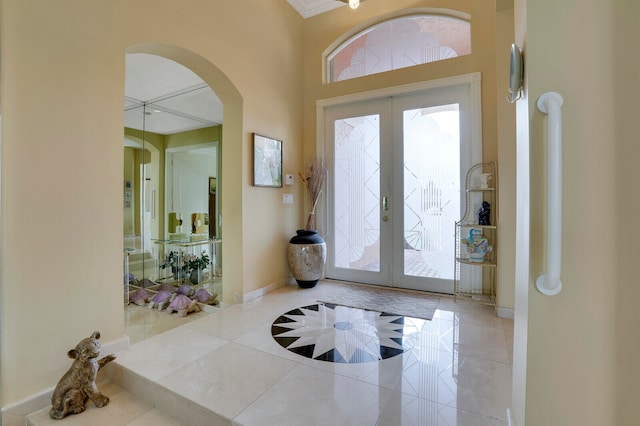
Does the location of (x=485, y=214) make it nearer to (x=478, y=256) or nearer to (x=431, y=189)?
(x=478, y=256)

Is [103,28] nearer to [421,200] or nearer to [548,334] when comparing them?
[548,334]

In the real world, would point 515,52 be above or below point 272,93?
below

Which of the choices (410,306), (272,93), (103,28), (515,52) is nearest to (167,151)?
(272,93)

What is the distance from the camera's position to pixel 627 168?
802mm

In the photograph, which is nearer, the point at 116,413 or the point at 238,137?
the point at 116,413

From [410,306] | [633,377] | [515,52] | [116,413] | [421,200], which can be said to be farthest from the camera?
[421,200]

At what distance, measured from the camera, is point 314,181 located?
378cm

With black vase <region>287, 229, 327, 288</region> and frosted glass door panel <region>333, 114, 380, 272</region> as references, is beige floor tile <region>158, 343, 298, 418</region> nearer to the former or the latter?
black vase <region>287, 229, 327, 288</region>

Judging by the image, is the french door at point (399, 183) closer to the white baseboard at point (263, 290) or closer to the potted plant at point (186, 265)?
the white baseboard at point (263, 290)

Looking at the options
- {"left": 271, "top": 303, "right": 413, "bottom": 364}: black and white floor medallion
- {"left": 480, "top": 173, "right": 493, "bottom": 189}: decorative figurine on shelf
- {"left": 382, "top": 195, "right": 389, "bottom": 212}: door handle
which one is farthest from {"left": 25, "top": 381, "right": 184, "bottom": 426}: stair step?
{"left": 480, "top": 173, "right": 493, "bottom": 189}: decorative figurine on shelf

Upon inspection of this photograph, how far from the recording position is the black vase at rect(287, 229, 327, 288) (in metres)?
3.46

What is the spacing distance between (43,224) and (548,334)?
2.33m

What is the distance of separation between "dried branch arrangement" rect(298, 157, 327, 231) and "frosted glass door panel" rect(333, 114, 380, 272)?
0.56 ft

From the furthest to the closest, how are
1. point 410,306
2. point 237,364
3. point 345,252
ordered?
1. point 345,252
2. point 410,306
3. point 237,364
